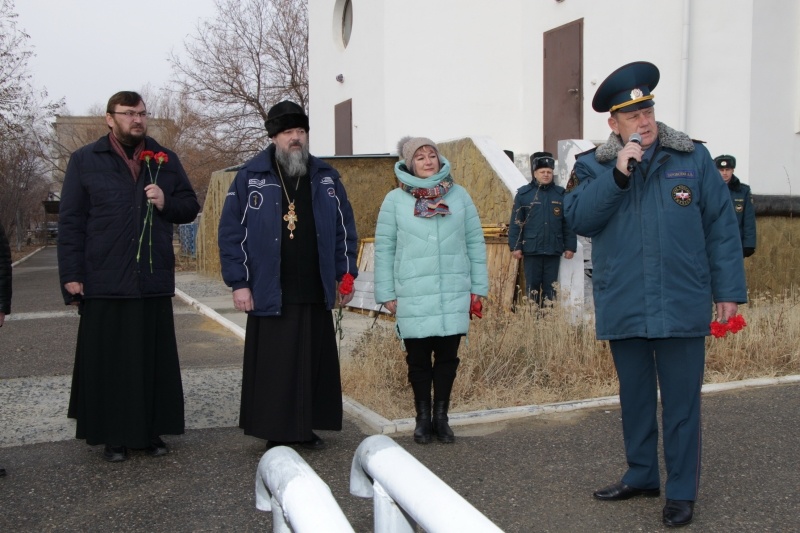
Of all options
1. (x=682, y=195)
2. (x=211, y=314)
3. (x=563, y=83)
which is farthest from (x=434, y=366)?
(x=563, y=83)

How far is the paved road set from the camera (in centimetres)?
428

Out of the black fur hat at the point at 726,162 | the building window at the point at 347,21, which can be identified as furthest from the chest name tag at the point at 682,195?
the building window at the point at 347,21

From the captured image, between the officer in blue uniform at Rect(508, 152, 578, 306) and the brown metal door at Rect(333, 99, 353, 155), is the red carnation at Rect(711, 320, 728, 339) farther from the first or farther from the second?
the brown metal door at Rect(333, 99, 353, 155)

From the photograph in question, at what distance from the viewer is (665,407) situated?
4.20 m

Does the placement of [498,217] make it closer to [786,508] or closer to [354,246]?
[354,246]

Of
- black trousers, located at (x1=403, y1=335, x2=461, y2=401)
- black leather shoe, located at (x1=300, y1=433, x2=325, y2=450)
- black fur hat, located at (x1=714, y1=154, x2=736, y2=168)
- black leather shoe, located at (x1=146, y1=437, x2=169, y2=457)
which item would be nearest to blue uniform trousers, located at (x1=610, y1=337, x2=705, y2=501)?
black trousers, located at (x1=403, y1=335, x2=461, y2=401)

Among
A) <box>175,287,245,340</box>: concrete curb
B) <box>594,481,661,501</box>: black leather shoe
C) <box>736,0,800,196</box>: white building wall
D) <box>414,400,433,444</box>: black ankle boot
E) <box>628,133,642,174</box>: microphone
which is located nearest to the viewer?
<box>628,133,642,174</box>: microphone

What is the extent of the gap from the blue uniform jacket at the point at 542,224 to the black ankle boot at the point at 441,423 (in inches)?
160

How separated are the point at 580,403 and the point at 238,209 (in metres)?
2.86

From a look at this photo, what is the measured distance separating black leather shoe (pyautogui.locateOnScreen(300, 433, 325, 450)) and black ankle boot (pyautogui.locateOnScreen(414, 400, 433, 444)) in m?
0.60

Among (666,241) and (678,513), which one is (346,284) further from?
(678,513)

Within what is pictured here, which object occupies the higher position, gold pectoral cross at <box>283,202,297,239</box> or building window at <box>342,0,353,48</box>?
building window at <box>342,0,353,48</box>

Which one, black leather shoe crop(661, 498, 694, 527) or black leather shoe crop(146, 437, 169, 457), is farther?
black leather shoe crop(146, 437, 169, 457)

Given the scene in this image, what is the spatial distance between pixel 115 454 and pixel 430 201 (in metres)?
2.48
